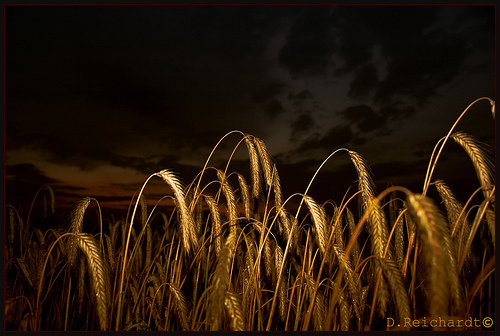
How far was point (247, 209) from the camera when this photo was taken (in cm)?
313

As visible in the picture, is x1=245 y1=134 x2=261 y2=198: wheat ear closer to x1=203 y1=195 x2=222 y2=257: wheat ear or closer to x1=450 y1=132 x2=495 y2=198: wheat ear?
x1=203 y1=195 x2=222 y2=257: wheat ear

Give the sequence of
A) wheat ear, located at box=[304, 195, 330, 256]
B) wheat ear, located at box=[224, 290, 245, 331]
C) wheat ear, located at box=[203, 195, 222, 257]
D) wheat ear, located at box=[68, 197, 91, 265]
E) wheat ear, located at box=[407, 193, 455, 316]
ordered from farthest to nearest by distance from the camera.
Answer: wheat ear, located at box=[203, 195, 222, 257]
wheat ear, located at box=[68, 197, 91, 265]
wheat ear, located at box=[304, 195, 330, 256]
wheat ear, located at box=[224, 290, 245, 331]
wheat ear, located at box=[407, 193, 455, 316]

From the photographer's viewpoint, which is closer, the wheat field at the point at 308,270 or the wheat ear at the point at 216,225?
the wheat field at the point at 308,270

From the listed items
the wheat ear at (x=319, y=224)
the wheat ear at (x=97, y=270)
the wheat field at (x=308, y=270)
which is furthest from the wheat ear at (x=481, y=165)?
the wheat ear at (x=97, y=270)

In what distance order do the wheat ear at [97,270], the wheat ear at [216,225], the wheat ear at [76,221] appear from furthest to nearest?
the wheat ear at [216,225], the wheat ear at [76,221], the wheat ear at [97,270]

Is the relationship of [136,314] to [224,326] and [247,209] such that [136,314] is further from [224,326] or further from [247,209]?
[247,209]

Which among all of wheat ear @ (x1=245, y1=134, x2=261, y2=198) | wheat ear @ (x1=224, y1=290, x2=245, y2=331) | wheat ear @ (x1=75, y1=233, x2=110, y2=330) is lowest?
wheat ear @ (x1=224, y1=290, x2=245, y2=331)

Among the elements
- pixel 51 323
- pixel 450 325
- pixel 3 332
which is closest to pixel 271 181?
pixel 450 325

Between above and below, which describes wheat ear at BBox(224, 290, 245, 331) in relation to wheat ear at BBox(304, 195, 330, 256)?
below

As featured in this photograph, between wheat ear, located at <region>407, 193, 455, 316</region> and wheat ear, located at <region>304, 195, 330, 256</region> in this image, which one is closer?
wheat ear, located at <region>407, 193, 455, 316</region>

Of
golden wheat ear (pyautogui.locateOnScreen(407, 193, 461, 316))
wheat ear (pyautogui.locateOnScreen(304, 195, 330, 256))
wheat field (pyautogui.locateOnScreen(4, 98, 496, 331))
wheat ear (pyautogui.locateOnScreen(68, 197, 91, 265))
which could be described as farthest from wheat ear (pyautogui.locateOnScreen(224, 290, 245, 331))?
→ wheat ear (pyautogui.locateOnScreen(68, 197, 91, 265))

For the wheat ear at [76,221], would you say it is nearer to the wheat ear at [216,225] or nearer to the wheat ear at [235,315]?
the wheat ear at [216,225]

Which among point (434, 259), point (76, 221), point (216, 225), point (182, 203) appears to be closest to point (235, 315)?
point (182, 203)

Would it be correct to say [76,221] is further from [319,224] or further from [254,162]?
[319,224]
